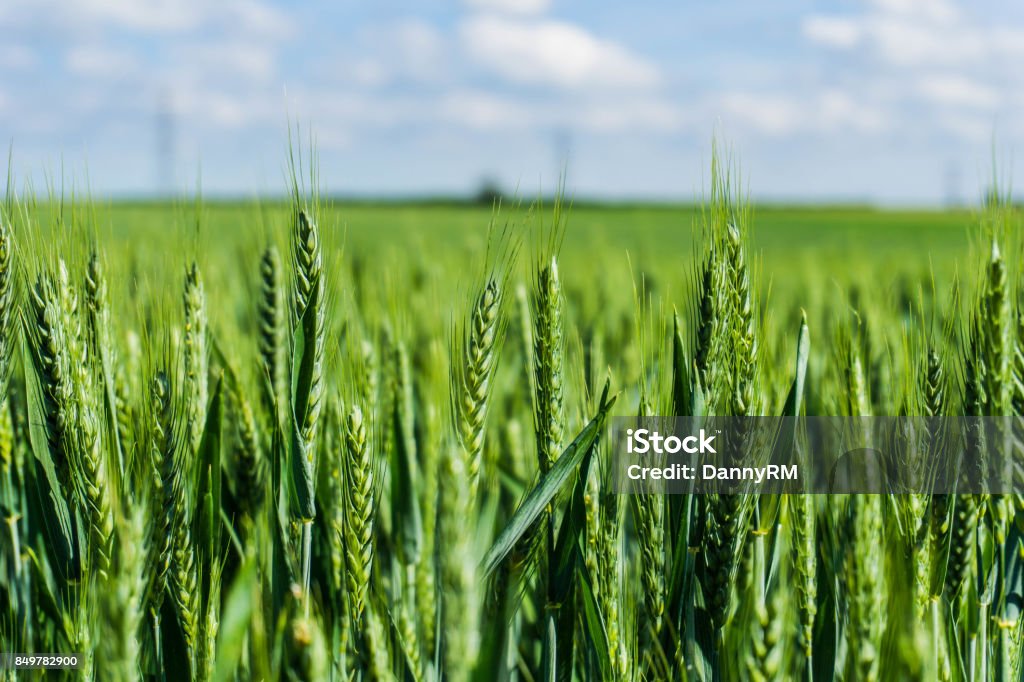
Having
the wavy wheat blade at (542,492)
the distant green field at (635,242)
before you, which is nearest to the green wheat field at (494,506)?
the wavy wheat blade at (542,492)

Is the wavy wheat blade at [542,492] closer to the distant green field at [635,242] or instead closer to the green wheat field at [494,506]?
the green wheat field at [494,506]

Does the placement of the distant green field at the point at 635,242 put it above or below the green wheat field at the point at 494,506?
above

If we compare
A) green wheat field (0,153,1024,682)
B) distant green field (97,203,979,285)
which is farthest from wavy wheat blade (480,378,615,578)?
distant green field (97,203,979,285)

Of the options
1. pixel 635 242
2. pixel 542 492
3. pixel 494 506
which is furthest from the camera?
pixel 635 242

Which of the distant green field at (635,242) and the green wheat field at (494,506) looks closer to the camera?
the green wheat field at (494,506)

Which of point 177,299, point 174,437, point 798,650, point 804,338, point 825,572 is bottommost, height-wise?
point 798,650

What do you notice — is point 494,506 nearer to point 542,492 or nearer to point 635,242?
point 542,492

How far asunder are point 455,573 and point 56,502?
2.82ft

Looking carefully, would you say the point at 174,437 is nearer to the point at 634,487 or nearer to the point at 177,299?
the point at 177,299

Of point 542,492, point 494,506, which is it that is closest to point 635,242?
point 494,506

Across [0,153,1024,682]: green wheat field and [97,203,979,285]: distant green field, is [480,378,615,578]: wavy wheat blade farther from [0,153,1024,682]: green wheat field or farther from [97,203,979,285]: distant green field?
[97,203,979,285]: distant green field

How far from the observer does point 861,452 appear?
4.42ft

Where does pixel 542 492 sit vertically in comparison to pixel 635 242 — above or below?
below

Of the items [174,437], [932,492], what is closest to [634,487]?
[932,492]
